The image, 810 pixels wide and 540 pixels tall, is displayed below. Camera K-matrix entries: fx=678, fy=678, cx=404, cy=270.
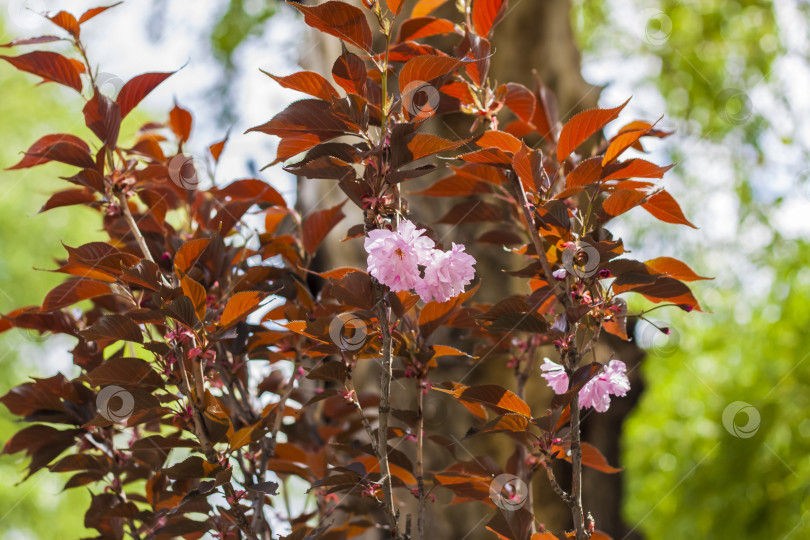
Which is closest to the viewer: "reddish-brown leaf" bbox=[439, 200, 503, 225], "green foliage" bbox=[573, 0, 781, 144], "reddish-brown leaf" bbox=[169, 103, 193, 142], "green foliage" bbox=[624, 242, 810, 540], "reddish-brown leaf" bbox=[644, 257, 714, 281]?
"reddish-brown leaf" bbox=[644, 257, 714, 281]

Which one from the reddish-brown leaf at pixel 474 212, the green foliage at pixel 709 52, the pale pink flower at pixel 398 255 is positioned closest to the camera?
the pale pink flower at pixel 398 255

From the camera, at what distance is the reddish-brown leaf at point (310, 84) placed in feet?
2.74

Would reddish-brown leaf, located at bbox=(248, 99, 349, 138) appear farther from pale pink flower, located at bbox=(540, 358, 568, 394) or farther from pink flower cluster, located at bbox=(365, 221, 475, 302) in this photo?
Answer: pale pink flower, located at bbox=(540, 358, 568, 394)

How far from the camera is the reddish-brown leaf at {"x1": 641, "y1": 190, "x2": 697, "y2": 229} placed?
2.98 feet

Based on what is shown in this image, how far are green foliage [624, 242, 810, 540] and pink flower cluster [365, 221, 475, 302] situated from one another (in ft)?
7.60

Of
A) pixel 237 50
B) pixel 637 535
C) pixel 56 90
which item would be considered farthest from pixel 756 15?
pixel 56 90

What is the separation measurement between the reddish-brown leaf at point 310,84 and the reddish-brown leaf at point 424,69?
100mm

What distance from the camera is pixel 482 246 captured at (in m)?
1.83

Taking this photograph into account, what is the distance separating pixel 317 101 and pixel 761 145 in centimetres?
500

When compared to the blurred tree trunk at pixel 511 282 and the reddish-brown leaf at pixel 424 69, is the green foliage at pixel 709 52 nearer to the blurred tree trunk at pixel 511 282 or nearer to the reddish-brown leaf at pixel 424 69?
the blurred tree trunk at pixel 511 282

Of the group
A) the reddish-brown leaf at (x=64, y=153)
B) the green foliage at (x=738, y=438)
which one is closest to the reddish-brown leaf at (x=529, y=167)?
the reddish-brown leaf at (x=64, y=153)

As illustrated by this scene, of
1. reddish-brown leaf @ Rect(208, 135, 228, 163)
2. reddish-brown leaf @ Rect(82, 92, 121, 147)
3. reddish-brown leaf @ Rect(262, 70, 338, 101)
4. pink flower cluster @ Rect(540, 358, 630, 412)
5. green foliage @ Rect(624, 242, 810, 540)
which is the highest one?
reddish-brown leaf @ Rect(82, 92, 121, 147)

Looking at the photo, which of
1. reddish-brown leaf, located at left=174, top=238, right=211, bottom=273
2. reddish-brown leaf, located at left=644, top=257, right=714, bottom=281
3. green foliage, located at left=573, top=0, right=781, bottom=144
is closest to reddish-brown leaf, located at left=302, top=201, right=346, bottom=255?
reddish-brown leaf, located at left=174, top=238, right=211, bottom=273

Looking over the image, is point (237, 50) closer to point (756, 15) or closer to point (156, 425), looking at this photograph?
point (756, 15)
